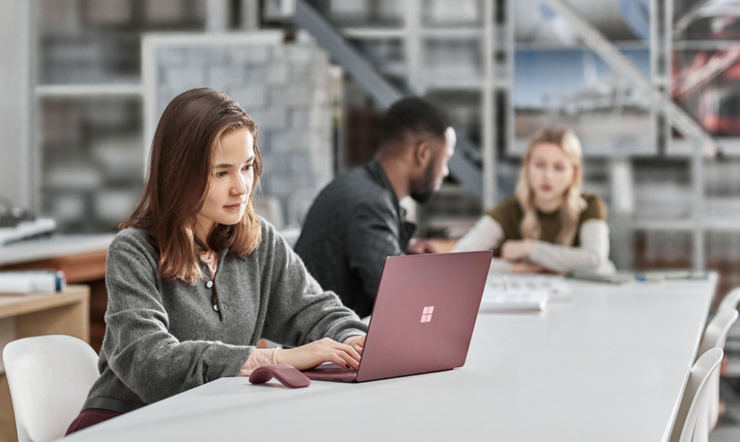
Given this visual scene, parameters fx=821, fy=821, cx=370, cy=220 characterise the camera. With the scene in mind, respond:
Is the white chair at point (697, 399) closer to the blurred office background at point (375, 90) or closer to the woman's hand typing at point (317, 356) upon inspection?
the woman's hand typing at point (317, 356)

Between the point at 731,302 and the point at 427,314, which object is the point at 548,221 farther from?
the point at 427,314

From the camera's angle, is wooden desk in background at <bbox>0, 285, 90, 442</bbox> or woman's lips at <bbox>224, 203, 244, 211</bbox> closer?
woman's lips at <bbox>224, 203, 244, 211</bbox>

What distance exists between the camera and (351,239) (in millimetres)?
2291

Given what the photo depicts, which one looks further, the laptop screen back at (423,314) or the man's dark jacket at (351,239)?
the man's dark jacket at (351,239)

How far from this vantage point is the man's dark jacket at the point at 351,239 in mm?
2262

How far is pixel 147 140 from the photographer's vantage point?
5.10m

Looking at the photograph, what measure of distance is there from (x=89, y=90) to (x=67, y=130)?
0.29 metres

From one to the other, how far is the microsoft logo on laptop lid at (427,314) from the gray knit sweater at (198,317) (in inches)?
10.9

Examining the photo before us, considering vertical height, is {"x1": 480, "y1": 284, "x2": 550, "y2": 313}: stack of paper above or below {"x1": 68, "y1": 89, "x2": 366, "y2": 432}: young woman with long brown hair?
below

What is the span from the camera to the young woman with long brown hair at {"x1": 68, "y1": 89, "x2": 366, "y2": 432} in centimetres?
135

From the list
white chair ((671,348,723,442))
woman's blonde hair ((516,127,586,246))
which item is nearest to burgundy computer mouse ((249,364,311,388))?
white chair ((671,348,723,442))

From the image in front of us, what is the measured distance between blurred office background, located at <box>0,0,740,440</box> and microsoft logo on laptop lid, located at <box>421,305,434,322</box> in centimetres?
348

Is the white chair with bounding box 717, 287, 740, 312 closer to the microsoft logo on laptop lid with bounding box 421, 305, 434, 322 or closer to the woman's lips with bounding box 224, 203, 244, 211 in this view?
the microsoft logo on laptop lid with bounding box 421, 305, 434, 322

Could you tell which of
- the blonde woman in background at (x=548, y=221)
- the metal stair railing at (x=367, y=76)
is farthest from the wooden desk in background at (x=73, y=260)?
the metal stair railing at (x=367, y=76)
